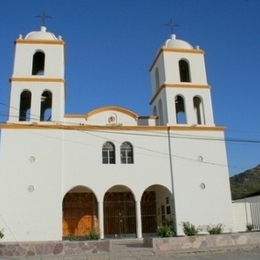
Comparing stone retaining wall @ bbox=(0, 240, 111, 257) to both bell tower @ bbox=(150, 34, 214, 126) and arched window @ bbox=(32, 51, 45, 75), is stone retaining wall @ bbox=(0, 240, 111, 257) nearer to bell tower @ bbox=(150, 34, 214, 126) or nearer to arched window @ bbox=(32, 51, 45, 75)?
bell tower @ bbox=(150, 34, 214, 126)

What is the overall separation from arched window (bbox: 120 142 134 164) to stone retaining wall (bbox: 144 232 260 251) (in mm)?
6898

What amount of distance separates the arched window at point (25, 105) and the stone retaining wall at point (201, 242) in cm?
1069

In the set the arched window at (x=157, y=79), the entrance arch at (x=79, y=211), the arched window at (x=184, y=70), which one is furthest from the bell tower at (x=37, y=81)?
the arched window at (x=184, y=70)

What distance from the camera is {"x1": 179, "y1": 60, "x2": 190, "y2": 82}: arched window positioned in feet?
77.3

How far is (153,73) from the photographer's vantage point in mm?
24844

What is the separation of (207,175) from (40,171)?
30.4 ft

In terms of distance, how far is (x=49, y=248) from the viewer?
11602mm

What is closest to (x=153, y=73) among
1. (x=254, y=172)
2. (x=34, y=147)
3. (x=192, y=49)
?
(x=192, y=49)

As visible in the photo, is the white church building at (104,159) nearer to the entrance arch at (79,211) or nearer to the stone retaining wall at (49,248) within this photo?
the entrance arch at (79,211)

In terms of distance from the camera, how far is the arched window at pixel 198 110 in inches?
883

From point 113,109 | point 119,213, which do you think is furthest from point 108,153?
point 119,213

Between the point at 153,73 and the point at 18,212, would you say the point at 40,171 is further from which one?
the point at 153,73

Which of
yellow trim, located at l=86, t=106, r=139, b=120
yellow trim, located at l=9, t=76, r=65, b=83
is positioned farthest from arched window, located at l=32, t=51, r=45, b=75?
yellow trim, located at l=86, t=106, r=139, b=120

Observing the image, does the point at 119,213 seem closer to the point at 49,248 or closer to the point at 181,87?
the point at 181,87
